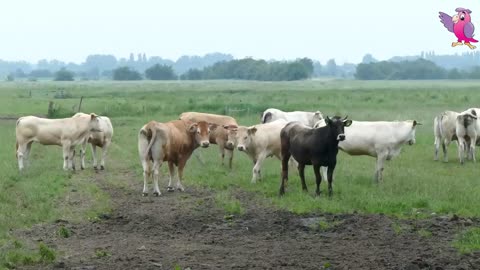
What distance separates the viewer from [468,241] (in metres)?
10.8

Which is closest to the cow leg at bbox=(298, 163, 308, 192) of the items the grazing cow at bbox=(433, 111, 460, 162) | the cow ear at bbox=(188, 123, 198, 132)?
the cow ear at bbox=(188, 123, 198, 132)

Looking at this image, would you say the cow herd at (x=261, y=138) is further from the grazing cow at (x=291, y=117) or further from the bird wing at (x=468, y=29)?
the bird wing at (x=468, y=29)

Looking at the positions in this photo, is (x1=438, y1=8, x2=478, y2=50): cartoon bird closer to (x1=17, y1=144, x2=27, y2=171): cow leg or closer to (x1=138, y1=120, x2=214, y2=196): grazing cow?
(x1=138, y1=120, x2=214, y2=196): grazing cow

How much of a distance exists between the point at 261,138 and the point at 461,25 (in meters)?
4.93

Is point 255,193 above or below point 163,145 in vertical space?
below

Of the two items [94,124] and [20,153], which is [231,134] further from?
[20,153]

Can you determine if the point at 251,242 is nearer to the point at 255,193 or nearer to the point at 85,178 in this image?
the point at 255,193

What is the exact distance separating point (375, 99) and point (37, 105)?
2342 cm

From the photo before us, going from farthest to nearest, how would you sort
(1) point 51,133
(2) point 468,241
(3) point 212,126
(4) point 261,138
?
(1) point 51,133
(3) point 212,126
(4) point 261,138
(2) point 468,241

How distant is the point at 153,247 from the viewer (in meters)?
10.8

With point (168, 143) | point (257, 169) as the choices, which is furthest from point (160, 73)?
point (168, 143)

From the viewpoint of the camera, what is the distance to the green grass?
33.9 ft

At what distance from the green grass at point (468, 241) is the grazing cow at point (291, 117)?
1108 cm

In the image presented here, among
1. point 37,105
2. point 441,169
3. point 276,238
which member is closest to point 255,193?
point 276,238
